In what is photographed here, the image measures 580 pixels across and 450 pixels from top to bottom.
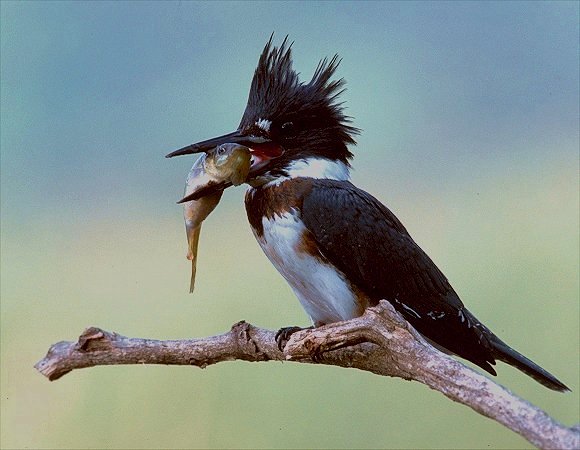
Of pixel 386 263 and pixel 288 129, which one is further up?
pixel 288 129

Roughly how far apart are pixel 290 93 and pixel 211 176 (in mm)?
304

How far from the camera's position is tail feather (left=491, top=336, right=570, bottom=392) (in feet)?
6.93

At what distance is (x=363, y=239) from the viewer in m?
2.08

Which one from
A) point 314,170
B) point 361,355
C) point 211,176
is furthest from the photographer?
point 314,170

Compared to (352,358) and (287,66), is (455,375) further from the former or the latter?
(287,66)

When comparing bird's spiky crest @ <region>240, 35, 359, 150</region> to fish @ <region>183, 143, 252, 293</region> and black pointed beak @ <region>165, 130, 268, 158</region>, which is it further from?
fish @ <region>183, 143, 252, 293</region>

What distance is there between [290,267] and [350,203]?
191 mm

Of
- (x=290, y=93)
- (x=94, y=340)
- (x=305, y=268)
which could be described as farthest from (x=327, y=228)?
(x=94, y=340)

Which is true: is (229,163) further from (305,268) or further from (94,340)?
(94,340)

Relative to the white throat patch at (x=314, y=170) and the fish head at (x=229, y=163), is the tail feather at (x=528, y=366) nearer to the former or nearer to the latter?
the white throat patch at (x=314, y=170)

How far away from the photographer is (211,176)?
2064 mm

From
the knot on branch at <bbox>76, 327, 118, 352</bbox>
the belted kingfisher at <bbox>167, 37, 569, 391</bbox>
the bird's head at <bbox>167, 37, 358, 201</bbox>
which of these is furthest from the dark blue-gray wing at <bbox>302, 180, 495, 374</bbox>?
the knot on branch at <bbox>76, 327, 118, 352</bbox>

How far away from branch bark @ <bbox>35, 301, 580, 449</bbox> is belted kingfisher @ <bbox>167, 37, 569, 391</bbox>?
0.39 ft

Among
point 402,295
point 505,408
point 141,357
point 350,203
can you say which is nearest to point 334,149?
point 350,203
